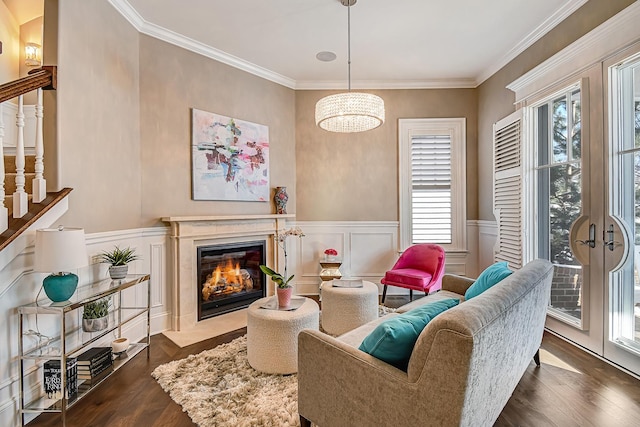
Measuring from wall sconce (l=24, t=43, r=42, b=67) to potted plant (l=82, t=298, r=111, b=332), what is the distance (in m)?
2.74

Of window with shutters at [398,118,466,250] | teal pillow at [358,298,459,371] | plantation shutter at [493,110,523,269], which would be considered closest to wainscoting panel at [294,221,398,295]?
window with shutters at [398,118,466,250]

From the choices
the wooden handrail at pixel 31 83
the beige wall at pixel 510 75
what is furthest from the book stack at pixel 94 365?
the beige wall at pixel 510 75

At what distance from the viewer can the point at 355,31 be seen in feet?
11.2

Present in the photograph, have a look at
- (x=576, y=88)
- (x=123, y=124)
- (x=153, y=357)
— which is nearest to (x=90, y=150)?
(x=123, y=124)

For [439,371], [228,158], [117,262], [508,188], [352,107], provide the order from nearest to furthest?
[439,371]
[117,262]
[352,107]
[508,188]
[228,158]

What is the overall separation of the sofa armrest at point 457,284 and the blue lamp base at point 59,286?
10.1 ft

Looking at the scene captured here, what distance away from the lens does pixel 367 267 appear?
4805mm

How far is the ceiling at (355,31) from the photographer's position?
2992 millimetres

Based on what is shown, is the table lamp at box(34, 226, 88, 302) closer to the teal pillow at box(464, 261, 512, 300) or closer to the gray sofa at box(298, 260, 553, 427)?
the gray sofa at box(298, 260, 553, 427)

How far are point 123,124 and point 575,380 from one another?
4.27 m

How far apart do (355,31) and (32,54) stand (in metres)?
3.38

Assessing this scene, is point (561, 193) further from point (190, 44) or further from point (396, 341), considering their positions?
point (190, 44)

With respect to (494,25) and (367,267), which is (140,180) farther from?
(494,25)

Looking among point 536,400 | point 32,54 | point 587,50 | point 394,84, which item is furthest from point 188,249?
point 587,50
